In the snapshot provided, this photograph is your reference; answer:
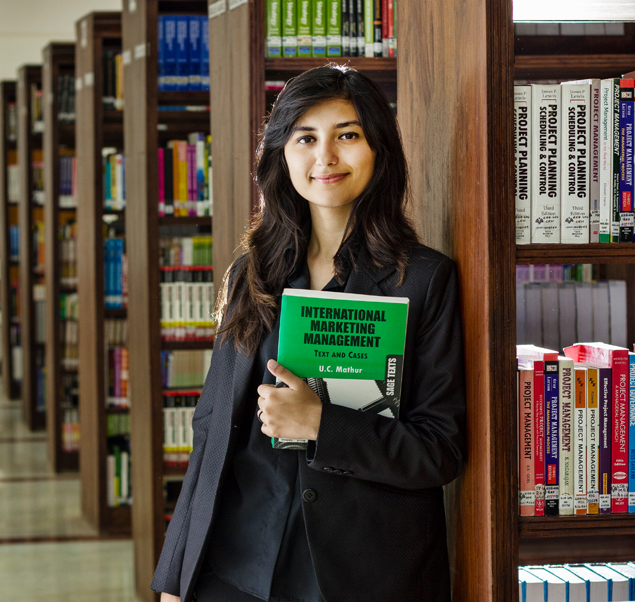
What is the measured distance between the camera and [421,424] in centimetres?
149

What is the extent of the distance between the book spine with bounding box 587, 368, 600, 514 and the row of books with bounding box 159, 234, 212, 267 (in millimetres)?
2903

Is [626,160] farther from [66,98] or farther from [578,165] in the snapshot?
[66,98]

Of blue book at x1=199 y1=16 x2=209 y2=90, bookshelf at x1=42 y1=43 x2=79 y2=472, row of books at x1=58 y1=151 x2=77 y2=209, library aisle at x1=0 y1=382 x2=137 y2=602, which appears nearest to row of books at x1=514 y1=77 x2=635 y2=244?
blue book at x1=199 y1=16 x2=209 y2=90

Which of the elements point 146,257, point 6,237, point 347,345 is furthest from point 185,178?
point 6,237

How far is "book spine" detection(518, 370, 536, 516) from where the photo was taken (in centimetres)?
148

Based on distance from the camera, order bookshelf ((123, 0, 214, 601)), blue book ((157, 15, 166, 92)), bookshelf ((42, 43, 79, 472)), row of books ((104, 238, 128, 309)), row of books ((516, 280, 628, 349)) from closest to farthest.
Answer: row of books ((516, 280, 628, 349)) → bookshelf ((123, 0, 214, 601)) → blue book ((157, 15, 166, 92)) → row of books ((104, 238, 128, 309)) → bookshelf ((42, 43, 79, 472))

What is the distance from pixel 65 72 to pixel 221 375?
17.5ft

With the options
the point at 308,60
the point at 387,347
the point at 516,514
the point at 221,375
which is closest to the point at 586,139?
the point at 387,347

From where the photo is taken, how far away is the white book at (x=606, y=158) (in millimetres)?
1499

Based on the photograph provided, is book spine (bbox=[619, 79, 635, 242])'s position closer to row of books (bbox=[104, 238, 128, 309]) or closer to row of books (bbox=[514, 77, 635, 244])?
row of books (bbox=[514, 77, 635, 244])

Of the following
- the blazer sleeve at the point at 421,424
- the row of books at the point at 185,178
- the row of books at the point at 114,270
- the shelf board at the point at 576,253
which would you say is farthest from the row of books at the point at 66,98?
the shelf board at the point at 576,253

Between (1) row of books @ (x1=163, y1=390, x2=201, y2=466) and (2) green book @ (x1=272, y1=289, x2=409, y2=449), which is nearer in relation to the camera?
(2) green book @ (x1=272, y1=289, x2=409, y2=449)

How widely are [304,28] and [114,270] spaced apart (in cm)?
263

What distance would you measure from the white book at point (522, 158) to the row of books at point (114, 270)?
12.6 feet
